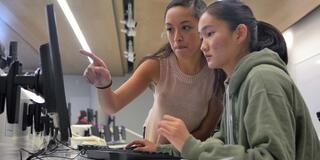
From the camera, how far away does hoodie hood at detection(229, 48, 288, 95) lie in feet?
3.03

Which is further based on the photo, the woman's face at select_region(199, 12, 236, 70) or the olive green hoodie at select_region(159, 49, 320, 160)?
the woman's face at select_region(199, 12, 236, 70)

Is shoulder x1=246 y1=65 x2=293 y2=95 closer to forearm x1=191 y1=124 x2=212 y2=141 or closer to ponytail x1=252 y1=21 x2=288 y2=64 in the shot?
ponytail x1=252 y1=21 x2=288 y2=64

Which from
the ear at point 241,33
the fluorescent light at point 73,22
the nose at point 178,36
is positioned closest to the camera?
the ear at point 241,33

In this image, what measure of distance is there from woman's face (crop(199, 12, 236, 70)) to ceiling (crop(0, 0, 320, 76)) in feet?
7.49

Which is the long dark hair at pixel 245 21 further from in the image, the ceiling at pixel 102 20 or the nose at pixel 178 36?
the ceiling at pixel 102 20

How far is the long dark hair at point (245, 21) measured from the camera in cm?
105

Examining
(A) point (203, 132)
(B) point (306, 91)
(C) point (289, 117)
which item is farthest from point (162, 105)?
(B) point (306, 91)

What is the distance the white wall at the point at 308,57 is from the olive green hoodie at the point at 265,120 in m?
3.22

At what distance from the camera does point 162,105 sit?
1504 millimetres

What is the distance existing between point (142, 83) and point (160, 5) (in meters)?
2.86

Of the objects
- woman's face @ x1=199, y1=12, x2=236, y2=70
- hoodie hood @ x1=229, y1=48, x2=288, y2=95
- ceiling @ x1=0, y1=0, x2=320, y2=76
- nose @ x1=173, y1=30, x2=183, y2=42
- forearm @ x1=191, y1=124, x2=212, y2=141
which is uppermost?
ceiling @ x1=0, y1=0, x2=320, y2=76

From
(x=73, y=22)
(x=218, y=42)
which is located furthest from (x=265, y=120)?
(x=73, y=22)

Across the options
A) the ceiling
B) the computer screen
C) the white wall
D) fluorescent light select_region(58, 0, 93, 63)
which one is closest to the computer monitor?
the computer screen

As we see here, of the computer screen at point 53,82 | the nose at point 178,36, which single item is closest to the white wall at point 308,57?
the nose at point 178,36
